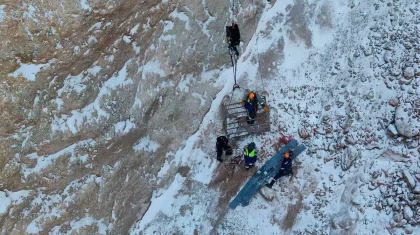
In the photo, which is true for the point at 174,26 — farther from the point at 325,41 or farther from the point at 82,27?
the point at 325,41

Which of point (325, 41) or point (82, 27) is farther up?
point (82, 27)

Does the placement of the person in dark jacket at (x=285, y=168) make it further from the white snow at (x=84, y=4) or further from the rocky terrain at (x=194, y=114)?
the white snow at (x=84, y=4)

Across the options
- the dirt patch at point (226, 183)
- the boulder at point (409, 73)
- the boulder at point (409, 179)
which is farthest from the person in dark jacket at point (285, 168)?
the boulder at point (409, 73)

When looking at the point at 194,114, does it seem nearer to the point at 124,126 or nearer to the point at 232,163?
the point at 232,163

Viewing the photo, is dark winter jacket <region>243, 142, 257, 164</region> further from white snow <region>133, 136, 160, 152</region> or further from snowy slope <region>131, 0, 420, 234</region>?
white snow <region>133, 136, 160, 152</region>

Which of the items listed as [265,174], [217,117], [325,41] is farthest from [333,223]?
[325,41]
